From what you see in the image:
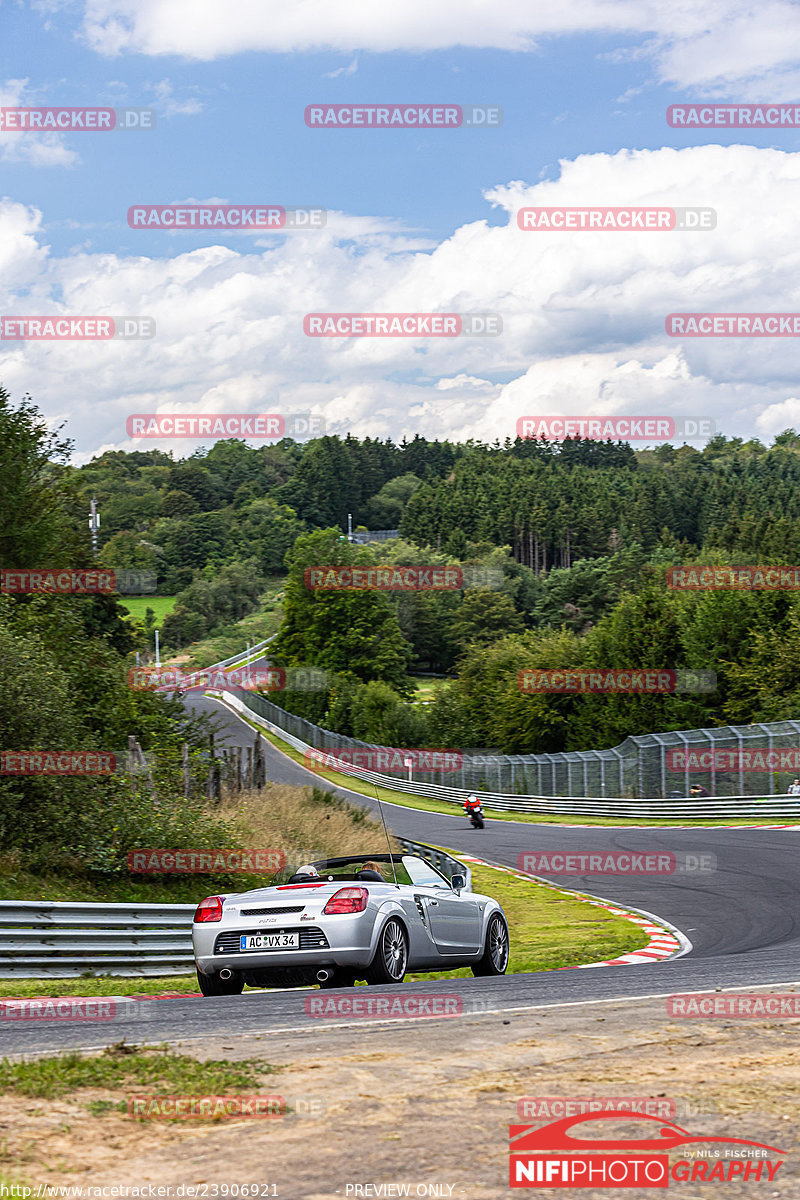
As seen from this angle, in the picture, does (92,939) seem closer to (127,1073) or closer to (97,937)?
(97,937)

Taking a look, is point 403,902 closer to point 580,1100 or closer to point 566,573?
point 580,1100

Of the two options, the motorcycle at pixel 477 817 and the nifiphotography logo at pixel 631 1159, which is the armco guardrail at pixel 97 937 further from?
the motorcycle at pixel 477 817

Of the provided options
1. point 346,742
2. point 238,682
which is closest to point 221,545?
point 238,682

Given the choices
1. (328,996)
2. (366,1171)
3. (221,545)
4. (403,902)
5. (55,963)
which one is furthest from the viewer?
(221,545)

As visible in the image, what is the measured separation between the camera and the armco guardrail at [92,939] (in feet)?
40.0

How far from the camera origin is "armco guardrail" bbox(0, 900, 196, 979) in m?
12.2

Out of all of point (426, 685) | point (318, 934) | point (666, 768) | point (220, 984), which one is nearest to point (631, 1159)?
point (318, 934)

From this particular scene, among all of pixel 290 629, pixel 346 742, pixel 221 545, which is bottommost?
pixel 346 742

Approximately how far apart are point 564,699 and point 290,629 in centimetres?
4722

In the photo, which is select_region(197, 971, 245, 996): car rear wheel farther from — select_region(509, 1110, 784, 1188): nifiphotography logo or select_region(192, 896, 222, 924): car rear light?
select_region(509, 1110, 784, 1188): nifiphotography logo

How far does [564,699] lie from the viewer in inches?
2557

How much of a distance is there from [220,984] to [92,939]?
3397mm

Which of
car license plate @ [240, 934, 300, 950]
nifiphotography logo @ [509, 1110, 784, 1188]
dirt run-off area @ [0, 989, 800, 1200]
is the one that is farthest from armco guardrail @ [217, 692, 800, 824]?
nifiphotography logo @ [509, 1110, 784, 1188]

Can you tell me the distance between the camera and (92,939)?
12859 millimetres
